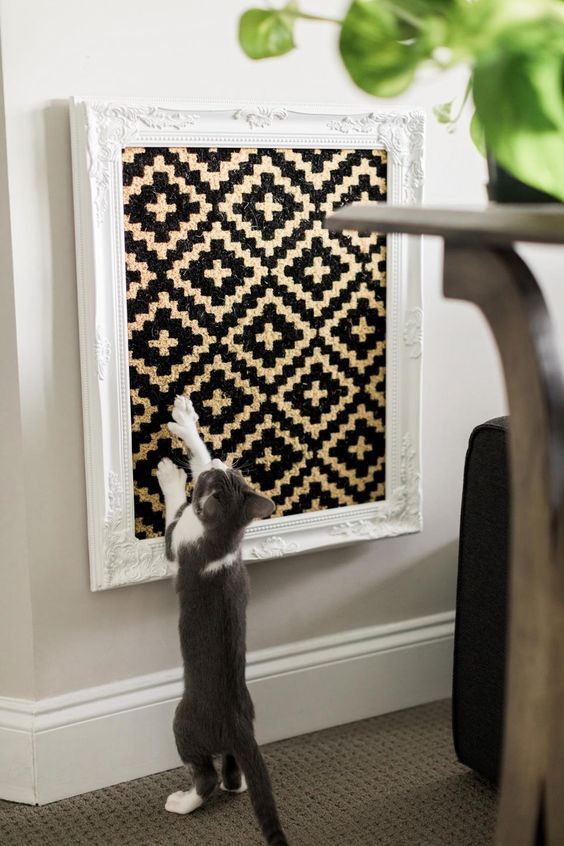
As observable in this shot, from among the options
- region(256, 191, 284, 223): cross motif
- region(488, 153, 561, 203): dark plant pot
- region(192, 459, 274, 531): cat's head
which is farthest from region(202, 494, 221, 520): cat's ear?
region(488, 153, 561, 203): dark plant pot

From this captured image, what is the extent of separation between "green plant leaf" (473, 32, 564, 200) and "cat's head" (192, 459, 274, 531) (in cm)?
80

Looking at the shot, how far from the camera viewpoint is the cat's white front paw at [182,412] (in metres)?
1.49

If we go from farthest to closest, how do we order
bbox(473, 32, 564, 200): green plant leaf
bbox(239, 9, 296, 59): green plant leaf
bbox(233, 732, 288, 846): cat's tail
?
bbox(233, 732, 288, 846): cat's tail, bbox(239, 9, 296, 59): green plant leaf, bbox(473, 32, 564, 200): green plant leaf

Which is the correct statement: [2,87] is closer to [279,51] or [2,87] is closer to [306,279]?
[306,279]

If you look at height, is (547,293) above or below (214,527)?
above

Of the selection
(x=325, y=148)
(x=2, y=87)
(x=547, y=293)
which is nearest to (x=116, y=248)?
(x=2, y=87)

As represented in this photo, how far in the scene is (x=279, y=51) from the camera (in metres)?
0.76

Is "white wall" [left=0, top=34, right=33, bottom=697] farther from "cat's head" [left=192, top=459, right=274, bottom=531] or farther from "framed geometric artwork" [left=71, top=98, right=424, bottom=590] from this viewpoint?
"cat's head" [left=192, top=459, right=274, bottom=531]

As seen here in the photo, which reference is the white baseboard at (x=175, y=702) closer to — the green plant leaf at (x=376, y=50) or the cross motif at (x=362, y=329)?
the cross motif at (x=362, y=329)

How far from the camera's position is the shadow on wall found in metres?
1.69

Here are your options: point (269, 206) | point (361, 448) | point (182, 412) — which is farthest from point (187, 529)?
point (269, 206)

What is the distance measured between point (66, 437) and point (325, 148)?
60 centimetres

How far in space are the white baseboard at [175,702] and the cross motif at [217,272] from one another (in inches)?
24.9

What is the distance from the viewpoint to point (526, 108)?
64 cm
